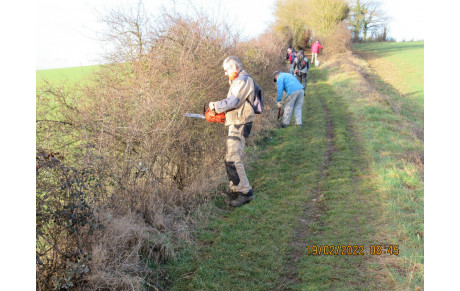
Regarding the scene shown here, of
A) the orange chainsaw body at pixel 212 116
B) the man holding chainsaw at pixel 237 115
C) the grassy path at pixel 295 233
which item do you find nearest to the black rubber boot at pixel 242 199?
the man holding chainsaw at pixel 237 115

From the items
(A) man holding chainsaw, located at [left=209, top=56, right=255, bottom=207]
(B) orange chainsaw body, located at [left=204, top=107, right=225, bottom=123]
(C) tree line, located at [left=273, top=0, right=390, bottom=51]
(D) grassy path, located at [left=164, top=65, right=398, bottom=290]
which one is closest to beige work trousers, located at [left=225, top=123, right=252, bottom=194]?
(A) man holding chainsaw, located at [left=209, top=56, right=255, bottom=207]

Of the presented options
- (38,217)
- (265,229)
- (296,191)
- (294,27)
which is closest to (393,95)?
(296,191)

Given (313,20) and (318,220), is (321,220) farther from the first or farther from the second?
(313,20)

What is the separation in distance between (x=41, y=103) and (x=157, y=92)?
1.70m

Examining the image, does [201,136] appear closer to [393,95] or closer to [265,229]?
[265,229]

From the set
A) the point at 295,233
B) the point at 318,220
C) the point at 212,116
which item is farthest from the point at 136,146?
the point at 318,220

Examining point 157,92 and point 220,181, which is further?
point 220,181

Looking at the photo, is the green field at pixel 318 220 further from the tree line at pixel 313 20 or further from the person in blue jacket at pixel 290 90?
the tree line at pixel 313 20

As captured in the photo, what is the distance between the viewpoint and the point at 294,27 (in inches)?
1587

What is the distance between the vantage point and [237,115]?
555 cm

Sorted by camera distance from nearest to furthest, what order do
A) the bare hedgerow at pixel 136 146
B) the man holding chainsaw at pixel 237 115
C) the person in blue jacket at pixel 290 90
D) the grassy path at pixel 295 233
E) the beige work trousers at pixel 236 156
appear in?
1. the bare hedgerow at pixel 136 146
2. the grassy path at pixel 295 233
3. the man holding chainsaw at pixel 237 115
4. the beige work trousers at pixel 236 156
5. the person in blue jacket at pixel 290 90

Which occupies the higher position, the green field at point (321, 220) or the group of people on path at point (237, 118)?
Result: the group of people on path at point (237, 118)

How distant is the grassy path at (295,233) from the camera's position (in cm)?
378

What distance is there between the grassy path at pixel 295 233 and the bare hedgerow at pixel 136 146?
520 mm
